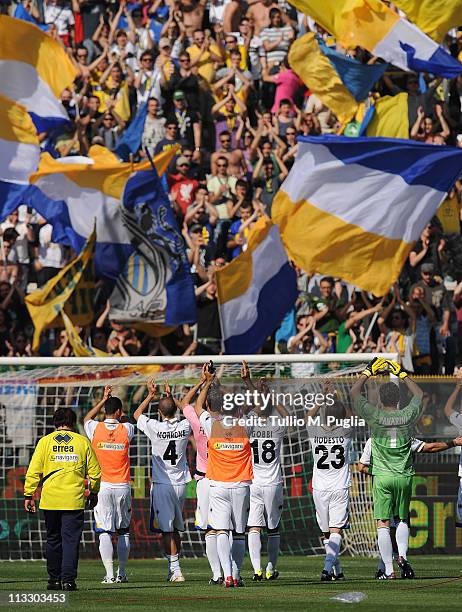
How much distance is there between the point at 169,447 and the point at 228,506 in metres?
1.93

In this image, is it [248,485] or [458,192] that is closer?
[248,485]

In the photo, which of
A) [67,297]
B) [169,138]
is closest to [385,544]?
[67,297]

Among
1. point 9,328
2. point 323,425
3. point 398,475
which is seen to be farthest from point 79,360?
point 398,475

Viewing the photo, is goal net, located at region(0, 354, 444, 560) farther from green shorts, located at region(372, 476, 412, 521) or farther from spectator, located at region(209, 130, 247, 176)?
green shorts, located at region(372, 476, 412, 521)

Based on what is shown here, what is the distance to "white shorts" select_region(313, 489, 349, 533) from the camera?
1814cm

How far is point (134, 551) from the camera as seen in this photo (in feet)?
74.0

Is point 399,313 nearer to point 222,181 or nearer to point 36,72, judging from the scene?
point 222,181

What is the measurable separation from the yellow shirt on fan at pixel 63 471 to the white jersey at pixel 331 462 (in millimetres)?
3312

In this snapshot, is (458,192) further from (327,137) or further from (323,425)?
(323,425)

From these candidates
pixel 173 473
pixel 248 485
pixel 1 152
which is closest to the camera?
pixel 248 485

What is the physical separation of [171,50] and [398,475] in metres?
10.8

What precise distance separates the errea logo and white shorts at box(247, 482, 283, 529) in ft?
9.68

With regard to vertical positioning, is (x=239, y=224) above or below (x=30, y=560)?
above

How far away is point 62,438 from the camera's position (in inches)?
632
